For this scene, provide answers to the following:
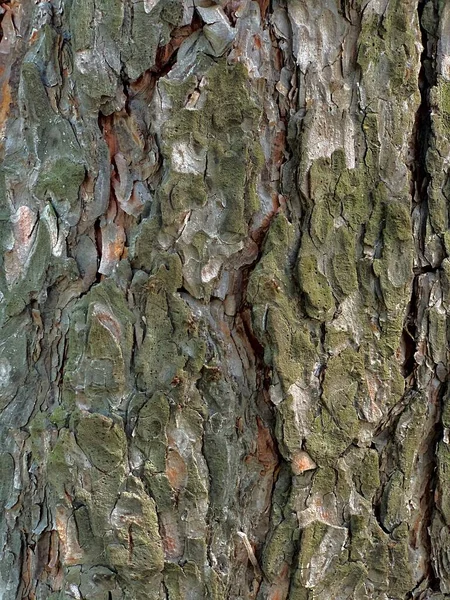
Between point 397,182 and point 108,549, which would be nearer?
point 108,549

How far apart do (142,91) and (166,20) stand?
10 cm

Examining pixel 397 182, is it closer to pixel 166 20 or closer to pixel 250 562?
pixel 166 20

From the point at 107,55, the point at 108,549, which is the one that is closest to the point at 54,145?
the point at 107,55

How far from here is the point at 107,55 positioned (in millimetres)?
965

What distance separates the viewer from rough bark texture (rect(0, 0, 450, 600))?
95 centimetres

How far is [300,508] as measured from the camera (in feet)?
3.26

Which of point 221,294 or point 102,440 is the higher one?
point 221,294

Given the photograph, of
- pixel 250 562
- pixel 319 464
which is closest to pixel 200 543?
pixel 250 562

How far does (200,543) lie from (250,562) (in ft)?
0.31

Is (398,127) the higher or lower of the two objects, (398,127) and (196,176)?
the higher

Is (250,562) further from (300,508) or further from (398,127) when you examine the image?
(398,127)

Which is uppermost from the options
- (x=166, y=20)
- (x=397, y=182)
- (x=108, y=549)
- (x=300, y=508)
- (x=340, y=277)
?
(x=166, y=20)

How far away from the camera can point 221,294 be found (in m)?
0.99

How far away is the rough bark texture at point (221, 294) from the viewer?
0.95 metres
